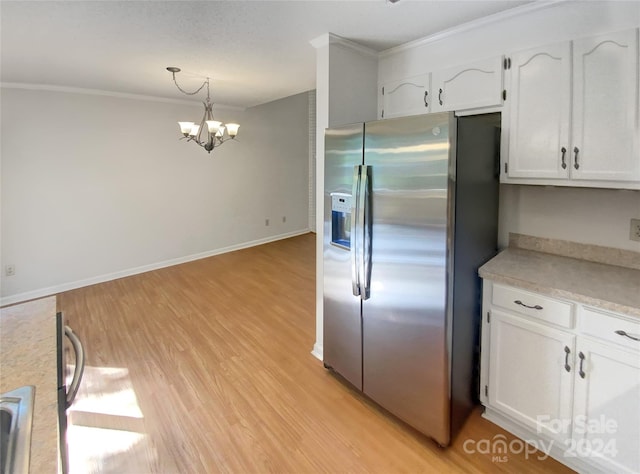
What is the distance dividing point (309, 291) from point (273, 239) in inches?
106

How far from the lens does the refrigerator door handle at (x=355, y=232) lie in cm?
205

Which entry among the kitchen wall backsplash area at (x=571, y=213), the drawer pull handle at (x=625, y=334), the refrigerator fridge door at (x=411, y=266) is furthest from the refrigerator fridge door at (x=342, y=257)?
the drawer pull handle at (x=625, y=334)

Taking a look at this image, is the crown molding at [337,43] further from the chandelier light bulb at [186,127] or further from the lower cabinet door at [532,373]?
the lower cabinet door at [532,373]

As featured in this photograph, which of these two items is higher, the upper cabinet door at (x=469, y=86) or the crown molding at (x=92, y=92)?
the crown molding at (x=92, y=92)

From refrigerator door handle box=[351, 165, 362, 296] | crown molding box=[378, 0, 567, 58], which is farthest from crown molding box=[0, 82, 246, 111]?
refrigerator door handle box=[351, 165, 362, 296]

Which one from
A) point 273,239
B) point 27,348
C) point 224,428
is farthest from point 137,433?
point 273,239

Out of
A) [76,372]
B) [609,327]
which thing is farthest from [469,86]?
[76,372]

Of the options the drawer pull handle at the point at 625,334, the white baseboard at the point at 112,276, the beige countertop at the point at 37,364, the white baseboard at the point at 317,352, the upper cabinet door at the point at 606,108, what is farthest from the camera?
the white baseboard at the point at 112,276

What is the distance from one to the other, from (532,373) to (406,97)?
2013mm

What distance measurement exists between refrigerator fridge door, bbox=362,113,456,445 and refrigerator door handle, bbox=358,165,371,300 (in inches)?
1.3

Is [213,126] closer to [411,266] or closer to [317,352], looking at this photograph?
[317,352]

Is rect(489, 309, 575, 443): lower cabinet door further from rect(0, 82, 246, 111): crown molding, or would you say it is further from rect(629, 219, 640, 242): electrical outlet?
rect(0, 82, 246, 111): crown molding

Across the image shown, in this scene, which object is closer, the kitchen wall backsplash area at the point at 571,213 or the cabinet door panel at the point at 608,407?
the cabinet door panel at the point at 608,407

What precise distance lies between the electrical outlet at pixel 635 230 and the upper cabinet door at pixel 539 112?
491 millimetres
